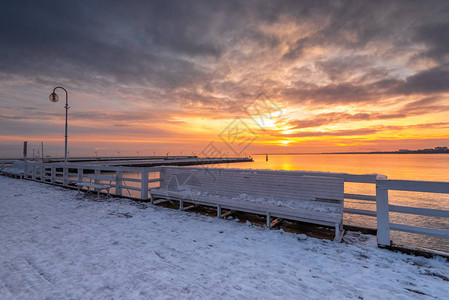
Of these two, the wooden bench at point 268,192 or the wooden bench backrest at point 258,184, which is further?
the wooden bench backrest at point 258,184

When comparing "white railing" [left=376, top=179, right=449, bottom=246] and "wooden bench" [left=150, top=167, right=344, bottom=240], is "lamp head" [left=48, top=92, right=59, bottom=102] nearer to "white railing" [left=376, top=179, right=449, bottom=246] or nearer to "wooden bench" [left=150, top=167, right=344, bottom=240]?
"wooden bench" [left=150, top=167, right=344, bottom=240]

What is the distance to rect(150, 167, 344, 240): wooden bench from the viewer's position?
500 cm

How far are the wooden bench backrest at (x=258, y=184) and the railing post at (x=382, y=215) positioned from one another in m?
0.90

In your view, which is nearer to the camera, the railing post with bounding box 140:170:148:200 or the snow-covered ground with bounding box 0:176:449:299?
the snow-covered ground with bounding box 0:176:449:299

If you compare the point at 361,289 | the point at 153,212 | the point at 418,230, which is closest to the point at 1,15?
the point at 153,212

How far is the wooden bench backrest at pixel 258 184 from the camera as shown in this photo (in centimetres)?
532

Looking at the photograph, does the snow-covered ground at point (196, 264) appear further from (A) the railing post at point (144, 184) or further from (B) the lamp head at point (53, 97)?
(B) the lamp head at point (53, 97)

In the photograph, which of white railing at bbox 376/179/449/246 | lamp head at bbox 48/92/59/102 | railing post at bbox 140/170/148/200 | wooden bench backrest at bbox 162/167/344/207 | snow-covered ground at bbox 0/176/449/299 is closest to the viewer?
snow-covered ground at bbox 0/176/449/299

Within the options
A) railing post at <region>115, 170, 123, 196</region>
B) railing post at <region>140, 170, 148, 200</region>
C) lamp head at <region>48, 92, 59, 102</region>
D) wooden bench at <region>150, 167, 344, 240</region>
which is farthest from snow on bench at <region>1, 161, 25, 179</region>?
wooden bench at <region>150, 167, 344, 240</region>

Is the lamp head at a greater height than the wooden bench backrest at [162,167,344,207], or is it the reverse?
the lamp head

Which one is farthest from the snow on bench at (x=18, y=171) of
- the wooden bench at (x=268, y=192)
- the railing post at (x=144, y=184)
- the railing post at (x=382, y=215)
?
the railing post at (x=382, y=215)

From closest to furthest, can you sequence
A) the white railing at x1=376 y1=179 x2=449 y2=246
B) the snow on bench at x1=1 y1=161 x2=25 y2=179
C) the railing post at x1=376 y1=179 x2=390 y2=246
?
the white railing at x1=376 y1=179 x2=449 y2=246 → the railing post at x1=376 y1=179 x2=390 y2=246 → the snow on bench at x1=1 y1=161 x2=25 y2=179

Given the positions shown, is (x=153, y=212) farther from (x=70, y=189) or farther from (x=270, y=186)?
(x=70, y=189)

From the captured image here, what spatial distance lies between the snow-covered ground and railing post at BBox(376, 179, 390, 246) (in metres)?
0.28
